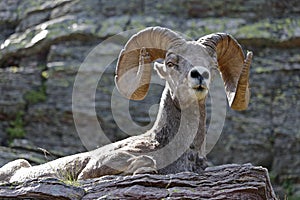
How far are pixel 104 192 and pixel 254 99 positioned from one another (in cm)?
1392

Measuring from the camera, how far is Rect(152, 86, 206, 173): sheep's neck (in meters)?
9.55

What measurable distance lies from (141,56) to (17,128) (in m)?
10.8

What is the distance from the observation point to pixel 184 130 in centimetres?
977

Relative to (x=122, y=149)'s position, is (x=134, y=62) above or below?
above

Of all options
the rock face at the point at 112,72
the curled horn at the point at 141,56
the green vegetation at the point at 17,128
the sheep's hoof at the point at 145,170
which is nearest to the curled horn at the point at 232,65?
the curled horn at the point at 141,56

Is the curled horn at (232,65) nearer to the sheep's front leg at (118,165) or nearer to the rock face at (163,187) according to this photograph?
the sheep's front leg at (118,165)

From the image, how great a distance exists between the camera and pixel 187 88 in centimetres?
955

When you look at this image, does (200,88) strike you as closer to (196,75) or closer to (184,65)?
(196,75)

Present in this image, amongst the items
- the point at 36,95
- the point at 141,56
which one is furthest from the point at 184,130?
the point at 36,95

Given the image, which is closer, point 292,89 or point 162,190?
point 162,190

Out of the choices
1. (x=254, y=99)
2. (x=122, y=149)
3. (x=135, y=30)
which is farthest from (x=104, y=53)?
(x=122, y=149)

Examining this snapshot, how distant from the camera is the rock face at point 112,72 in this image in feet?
66.7

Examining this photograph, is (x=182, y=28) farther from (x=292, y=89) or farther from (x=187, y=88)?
(x=187, y=88)

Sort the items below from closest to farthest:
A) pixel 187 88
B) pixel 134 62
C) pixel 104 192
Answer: pixel 104 192, pixel 187 88, pixel 134 62
